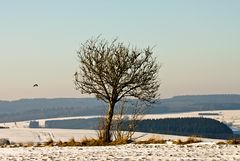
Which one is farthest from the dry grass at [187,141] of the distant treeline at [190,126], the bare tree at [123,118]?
the distant treeline at [190,126]

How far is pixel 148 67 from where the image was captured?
3812 cm

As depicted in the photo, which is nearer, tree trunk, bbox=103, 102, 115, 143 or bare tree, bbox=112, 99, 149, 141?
tree trunk, bbox=103, 102, 115, 143

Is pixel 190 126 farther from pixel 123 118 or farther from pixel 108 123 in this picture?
pixel 108 123

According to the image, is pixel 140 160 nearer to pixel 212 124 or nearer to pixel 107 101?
pixel 107 101

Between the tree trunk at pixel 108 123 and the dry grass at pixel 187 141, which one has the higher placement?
the tree trunk at pixel 108 123

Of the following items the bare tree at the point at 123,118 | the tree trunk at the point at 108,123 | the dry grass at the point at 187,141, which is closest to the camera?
the dry grass at the point at 187,141

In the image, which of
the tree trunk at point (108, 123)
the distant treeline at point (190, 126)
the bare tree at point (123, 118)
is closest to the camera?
the tree trunk at point (108, 123)

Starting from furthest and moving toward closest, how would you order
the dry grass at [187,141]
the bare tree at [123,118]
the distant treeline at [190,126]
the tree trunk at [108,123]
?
the distant treeline at [190,126]
the bare tree at [123,118]
the tree trunk at [108,123]
the dry grass at [187,141]

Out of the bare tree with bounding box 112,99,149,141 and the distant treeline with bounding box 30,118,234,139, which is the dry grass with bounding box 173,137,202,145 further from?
the distant treeline with bounding box 30,118,234,139

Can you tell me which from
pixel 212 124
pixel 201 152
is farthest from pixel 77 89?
pixel 212 124

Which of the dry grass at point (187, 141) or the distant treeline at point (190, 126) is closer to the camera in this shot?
the dry grass at point (187, 141)

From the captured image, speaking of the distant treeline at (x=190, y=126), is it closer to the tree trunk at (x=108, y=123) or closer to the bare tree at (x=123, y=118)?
the bare tree at (x=123, y=118)

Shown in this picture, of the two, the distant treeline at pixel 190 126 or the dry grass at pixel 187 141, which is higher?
the distant treeline at pixel 190 126

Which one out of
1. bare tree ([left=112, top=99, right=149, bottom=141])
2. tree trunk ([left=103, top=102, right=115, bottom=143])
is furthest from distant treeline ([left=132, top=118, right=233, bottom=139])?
tree trunk ([left=103, top=102, right=115, bottom=143])
